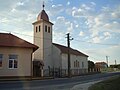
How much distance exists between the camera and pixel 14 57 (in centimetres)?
3459

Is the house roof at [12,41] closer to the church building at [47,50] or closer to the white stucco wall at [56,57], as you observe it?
the church building at [47,50]

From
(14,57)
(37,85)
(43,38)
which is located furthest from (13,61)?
(43,38)

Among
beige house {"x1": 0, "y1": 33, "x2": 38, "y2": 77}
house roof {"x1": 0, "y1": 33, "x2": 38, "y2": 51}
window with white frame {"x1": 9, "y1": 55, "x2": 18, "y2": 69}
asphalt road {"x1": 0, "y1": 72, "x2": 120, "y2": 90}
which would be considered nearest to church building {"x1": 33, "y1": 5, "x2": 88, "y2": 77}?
house roof {"x1": 0, "y1": 33, "x2": 38, "y2": 51}

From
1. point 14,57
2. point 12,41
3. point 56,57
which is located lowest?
point 14,57

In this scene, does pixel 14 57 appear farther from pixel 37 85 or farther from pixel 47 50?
pixel 47 50

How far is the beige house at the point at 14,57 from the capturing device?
33.6 meters

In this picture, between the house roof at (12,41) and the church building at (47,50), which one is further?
the church building at (47,50)

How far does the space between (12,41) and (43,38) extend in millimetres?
17721

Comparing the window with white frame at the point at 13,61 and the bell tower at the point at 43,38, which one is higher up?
the bell tower at the point at 43,38

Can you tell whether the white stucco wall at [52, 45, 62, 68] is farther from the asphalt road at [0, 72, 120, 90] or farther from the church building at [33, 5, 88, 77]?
the asphalt road at [0, 72, 120, 90]

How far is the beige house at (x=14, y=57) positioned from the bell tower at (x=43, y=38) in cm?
1588

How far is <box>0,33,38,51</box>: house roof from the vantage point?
34219 mm

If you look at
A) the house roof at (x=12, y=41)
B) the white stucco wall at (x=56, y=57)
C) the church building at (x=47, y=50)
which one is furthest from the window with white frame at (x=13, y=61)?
the white stucco wall at (x=56, y=57)

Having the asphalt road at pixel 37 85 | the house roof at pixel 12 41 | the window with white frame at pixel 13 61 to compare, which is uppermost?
the house roof at pixel 12 41
